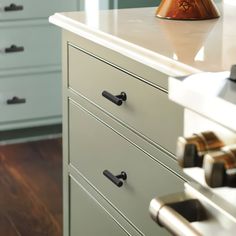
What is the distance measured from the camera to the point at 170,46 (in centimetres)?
117

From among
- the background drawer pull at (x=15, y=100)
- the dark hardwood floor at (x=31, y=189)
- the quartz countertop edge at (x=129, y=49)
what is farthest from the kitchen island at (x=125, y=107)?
the background drawer pull at (x=15, y=100)

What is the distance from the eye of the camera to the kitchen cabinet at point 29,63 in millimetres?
3008

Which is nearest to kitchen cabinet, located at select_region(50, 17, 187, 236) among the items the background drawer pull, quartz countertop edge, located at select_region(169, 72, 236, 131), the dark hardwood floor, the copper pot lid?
the copper pot lid

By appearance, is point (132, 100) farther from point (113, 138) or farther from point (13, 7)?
point (13, 7)

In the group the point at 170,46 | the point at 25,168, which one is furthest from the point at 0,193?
the point at 170,46

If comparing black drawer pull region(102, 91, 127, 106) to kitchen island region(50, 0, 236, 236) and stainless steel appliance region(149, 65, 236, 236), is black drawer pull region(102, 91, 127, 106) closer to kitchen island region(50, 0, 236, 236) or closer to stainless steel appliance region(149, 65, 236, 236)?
kitchen island region(50, 0, 236, 236)

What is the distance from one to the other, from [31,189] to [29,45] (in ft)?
2.62

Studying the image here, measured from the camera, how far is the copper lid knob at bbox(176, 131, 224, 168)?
2.22 feet

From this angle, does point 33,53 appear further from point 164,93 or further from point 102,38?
point 164,93

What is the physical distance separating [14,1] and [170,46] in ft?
6.39

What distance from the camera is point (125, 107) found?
1.29 metres

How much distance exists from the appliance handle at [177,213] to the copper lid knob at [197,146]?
0.19 feet

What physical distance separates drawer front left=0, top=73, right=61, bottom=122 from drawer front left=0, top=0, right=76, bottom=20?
30 cm

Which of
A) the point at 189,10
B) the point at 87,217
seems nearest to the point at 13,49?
the point at 87,217
